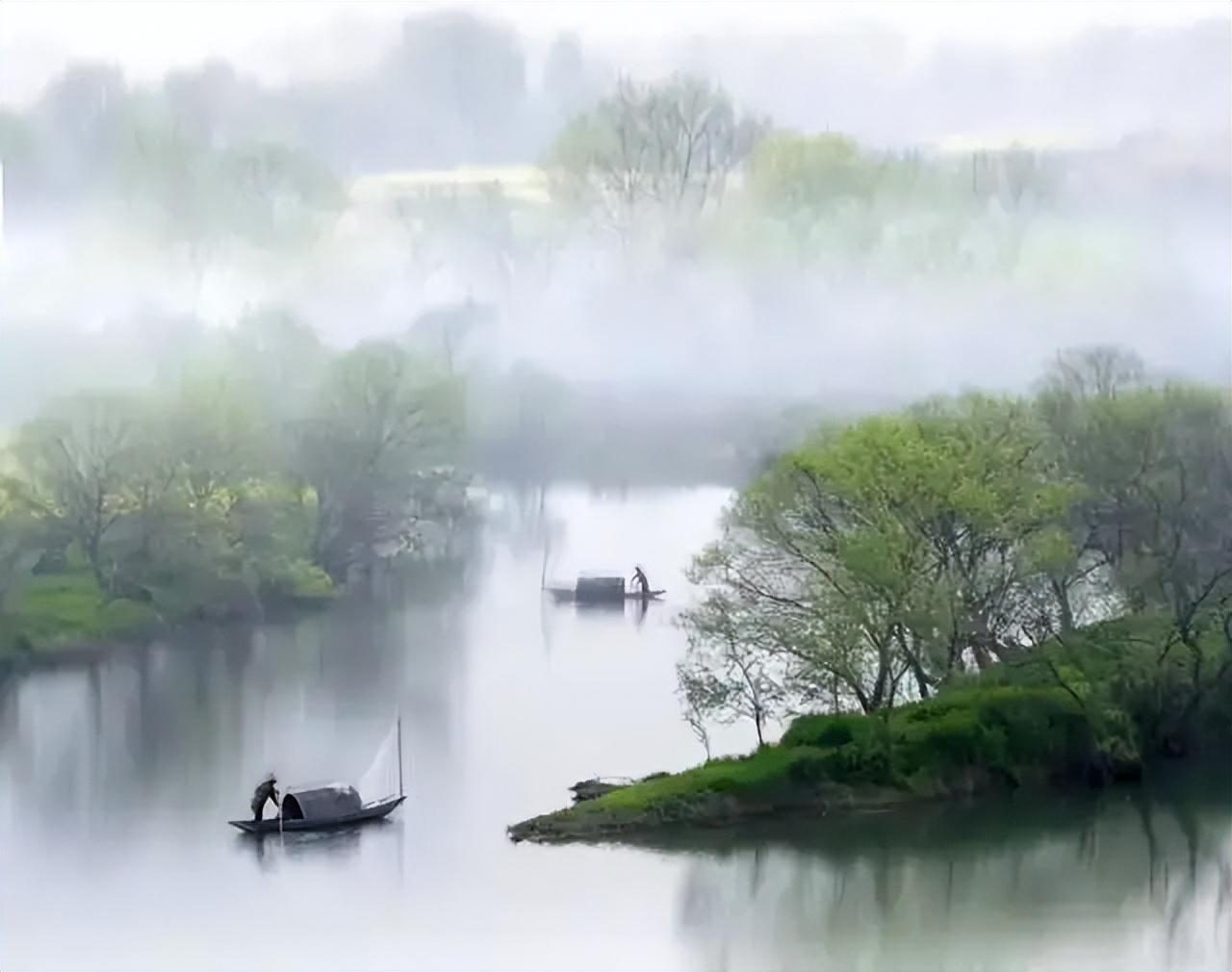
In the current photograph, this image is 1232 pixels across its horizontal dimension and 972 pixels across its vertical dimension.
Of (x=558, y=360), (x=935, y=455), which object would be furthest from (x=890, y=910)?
(x=558, y=360)

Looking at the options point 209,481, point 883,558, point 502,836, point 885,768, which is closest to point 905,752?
point 885,768

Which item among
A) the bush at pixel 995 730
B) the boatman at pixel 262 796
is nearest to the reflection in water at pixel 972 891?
the bush at pixel 995 730

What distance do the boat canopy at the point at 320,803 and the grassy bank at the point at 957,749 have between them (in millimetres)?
409

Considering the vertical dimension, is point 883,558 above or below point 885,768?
above

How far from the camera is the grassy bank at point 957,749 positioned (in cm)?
477

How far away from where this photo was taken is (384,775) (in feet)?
15.6

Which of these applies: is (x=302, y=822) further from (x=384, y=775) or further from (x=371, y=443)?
(x=371, y=443)

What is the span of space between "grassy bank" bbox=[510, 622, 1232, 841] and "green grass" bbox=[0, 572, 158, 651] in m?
A: 1.18

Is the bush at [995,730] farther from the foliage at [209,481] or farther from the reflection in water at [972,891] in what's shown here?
the foliage at [209,481]

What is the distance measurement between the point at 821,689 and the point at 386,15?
80.2 inches

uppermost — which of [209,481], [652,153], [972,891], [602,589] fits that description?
[652,153]

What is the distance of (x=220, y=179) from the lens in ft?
16.2

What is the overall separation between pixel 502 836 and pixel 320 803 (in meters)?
0.45

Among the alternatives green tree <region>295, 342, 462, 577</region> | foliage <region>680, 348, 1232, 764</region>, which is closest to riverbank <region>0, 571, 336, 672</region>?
green tree <region>295, 342, 462, 577</region>
